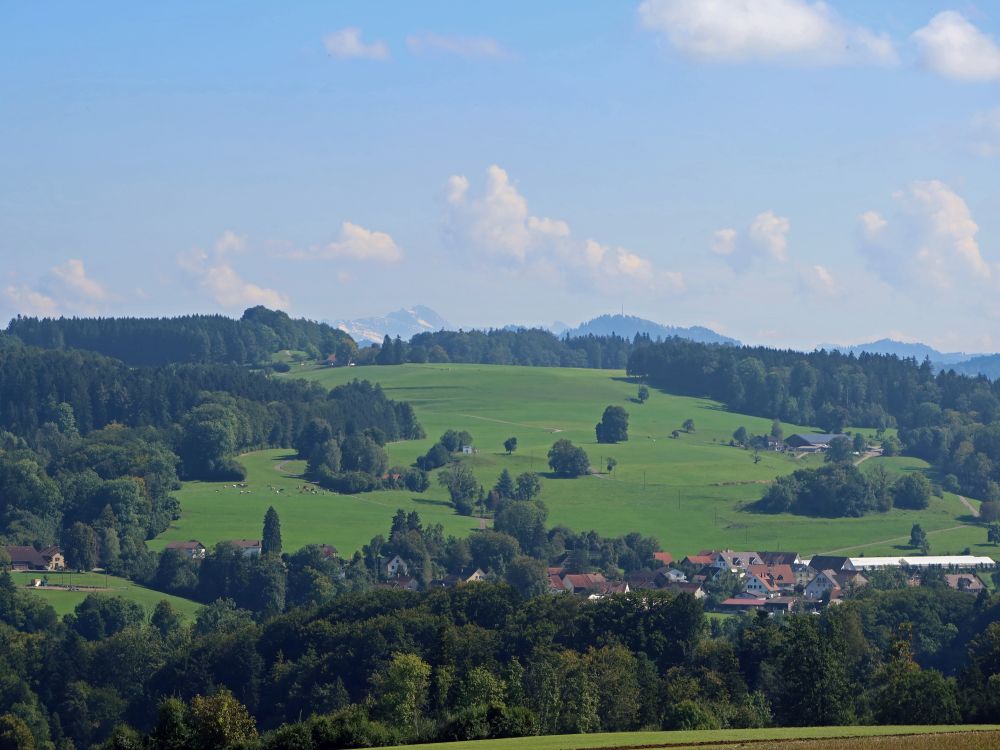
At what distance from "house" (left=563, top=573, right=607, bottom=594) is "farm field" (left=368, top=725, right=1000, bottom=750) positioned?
7854cm

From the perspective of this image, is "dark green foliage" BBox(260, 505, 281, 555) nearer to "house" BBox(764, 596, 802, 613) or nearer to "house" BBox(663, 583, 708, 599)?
"house" BBox(663, 583, 708, 599)

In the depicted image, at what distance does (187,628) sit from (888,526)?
75.5 meters

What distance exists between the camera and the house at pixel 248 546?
14462 centimetres

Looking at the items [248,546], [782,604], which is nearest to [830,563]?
[782,604]

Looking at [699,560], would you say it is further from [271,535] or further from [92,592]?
[92,592]

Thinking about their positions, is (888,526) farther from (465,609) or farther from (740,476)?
(465,609)

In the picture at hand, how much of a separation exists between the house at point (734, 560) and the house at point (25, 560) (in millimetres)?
57569

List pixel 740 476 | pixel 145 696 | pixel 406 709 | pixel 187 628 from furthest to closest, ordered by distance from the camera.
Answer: pixel 740 476 → pixel 187 628 → pixel 145 696 → pixel 406 709

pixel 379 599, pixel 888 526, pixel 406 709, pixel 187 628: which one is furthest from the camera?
pixel 888 526

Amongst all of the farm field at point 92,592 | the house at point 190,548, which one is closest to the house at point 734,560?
the house at point 190,548

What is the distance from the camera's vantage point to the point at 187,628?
122 metres

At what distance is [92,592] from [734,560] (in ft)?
180

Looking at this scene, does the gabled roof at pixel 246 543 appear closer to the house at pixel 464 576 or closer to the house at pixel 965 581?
the house at pixel 464 576

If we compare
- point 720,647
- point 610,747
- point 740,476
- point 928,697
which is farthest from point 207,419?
point 610,747
